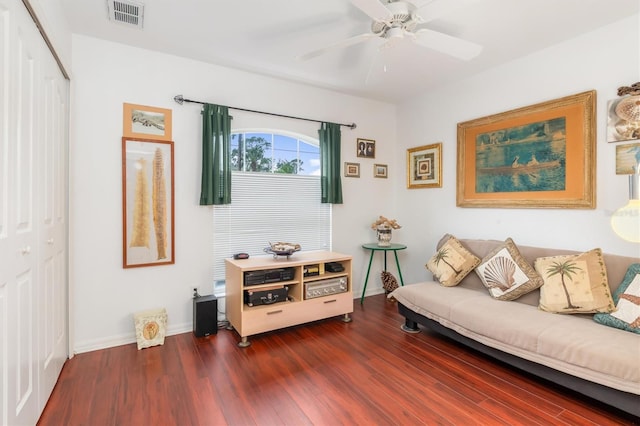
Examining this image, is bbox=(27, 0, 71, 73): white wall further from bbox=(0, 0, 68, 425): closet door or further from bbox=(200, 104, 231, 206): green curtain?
bbox=(200, 104, 231, 206): green curtain

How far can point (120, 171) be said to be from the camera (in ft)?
8.90

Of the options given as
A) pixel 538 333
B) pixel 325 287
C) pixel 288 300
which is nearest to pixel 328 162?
pixel 325 287

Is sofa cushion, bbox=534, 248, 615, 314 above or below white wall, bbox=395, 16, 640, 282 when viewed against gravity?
below

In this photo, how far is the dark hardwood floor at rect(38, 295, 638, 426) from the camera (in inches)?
70.2

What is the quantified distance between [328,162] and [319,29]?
151 cm

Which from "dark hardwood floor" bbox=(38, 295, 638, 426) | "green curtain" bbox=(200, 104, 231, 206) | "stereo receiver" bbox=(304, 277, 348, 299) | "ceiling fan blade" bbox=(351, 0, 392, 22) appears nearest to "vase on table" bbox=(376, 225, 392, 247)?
"stereo receiver" bbox=(304, 277, 348, 299)

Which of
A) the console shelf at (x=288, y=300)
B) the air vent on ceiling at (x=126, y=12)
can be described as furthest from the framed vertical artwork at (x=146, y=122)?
the console shelf at (x=288, y=300)

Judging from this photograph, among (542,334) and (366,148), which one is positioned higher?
(366,148)

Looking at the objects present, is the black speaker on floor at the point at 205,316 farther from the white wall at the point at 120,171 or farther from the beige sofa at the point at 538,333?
the beige sofa at the point at 538,333

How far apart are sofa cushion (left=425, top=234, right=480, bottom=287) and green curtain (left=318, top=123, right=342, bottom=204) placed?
4.48ft

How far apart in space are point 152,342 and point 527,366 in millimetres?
2904

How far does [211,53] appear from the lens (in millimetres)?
2889

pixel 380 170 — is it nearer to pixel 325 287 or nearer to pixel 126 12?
pixel 325 287

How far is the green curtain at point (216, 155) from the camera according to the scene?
299 centimetres
